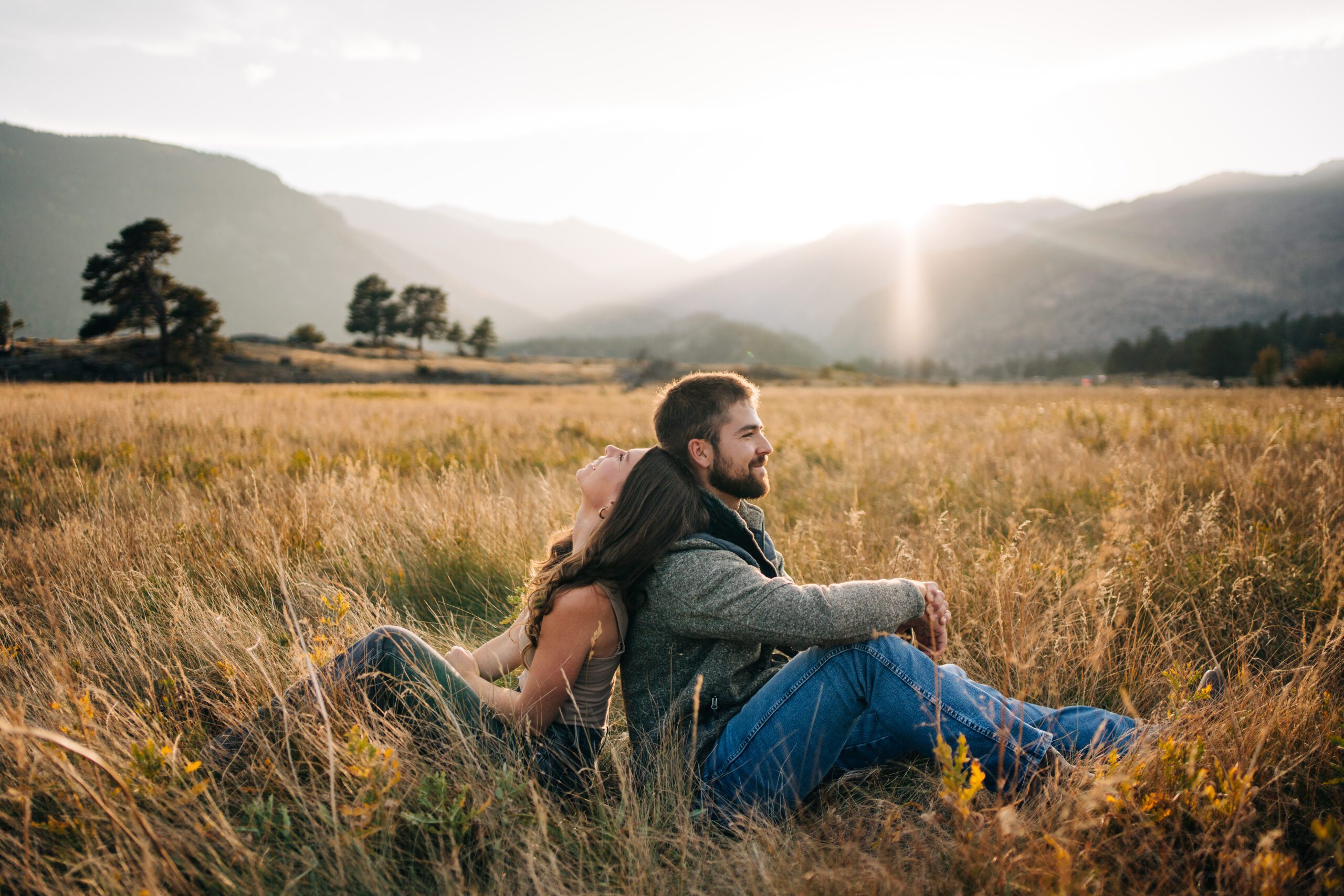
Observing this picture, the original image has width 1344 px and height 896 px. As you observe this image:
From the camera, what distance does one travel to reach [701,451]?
249cm

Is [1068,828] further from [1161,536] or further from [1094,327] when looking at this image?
[1094,327]

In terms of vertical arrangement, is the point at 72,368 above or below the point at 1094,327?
below

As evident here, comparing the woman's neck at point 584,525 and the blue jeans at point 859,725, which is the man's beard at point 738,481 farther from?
the blue jeans at point 859,725

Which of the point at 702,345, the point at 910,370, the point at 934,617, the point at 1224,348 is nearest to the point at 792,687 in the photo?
the point at 934,617

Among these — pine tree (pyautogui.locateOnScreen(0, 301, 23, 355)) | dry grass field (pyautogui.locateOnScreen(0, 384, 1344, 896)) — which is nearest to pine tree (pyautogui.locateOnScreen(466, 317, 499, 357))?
pine tree (pyautogui.locateOnScreen(0, 301, 23, 355))

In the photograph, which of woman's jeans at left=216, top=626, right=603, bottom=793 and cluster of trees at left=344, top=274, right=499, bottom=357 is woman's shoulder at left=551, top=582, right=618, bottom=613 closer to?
woman's jeans at left=216, top=626, right=603, bottom=793

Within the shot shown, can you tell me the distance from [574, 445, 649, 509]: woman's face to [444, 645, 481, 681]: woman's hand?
3.08 ft

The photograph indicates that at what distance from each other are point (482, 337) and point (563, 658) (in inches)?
3174

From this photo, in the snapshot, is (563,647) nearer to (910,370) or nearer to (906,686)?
(906,686)

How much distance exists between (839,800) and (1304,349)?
116533mm

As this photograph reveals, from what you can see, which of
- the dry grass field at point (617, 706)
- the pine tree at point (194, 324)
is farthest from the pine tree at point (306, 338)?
the dry grass field at point (617, 706)

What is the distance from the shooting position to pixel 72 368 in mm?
38156

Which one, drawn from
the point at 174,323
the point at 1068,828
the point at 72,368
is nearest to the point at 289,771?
the point at 1068,828

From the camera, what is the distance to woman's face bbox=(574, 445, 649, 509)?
2455 mm
